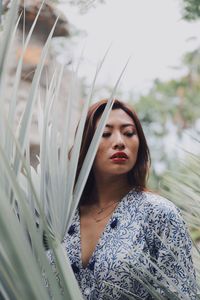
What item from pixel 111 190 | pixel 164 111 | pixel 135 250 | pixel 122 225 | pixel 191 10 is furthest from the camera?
pixel 164 111

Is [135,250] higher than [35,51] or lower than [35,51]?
lower

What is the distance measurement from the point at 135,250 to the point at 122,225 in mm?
134

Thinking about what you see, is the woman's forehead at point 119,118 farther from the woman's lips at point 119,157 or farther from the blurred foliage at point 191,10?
the blurred foliage at point 191,10

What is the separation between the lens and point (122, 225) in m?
1.77

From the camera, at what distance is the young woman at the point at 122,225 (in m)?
1.63

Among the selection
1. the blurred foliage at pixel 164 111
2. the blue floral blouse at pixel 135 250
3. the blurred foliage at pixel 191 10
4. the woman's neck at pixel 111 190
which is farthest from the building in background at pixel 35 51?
the blurred foliage at pixel 164 111

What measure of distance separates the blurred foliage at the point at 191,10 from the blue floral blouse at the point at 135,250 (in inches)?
138

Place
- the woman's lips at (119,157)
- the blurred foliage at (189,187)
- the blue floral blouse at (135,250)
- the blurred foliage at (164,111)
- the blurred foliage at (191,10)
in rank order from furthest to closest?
the blurred foliage at (164,111)
the blurred foliage at (191,10)
the blurred foliage at (189,187)
the woman's lips at (119,157)
the blue floral blouse at (135,250)

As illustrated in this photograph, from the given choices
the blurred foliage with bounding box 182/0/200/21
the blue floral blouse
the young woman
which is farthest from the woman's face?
the blurred foliage with bounding box 182/0/200/21

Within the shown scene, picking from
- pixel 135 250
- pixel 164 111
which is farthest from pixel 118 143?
pixel 164 111

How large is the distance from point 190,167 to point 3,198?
4.33ft

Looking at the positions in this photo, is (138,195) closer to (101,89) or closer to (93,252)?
(93,252)

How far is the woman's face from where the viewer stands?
1741mm

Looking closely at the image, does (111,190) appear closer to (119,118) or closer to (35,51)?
(119,118)
